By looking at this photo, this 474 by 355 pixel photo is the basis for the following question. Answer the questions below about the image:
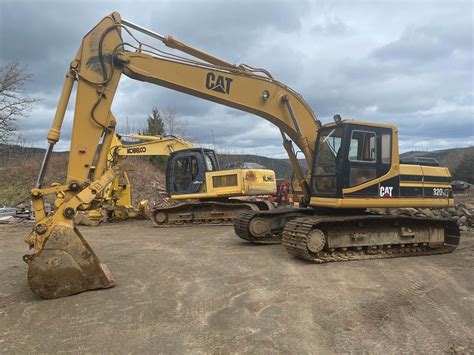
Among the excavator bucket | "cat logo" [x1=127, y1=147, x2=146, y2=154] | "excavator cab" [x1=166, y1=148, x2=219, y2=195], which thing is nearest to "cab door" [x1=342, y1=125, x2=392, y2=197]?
the excavator bucket

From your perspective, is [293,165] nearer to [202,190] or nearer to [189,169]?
[202,190]

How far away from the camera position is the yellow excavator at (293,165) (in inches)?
235

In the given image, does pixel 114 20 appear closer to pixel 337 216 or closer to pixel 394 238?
pixel 337 216

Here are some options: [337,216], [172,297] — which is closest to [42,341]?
[172,297]

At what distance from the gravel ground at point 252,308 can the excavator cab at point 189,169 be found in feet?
20.1

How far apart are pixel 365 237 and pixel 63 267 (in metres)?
5.45

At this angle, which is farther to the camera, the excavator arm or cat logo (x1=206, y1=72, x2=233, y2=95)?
cat logo (x1=206, y1=72, x2=233, y2=95)

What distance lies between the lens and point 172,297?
5.72 m

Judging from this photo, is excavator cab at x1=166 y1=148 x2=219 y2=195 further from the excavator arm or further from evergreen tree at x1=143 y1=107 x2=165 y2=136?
evergreen tree at x1=143 y1=107 x2=165 y2=136

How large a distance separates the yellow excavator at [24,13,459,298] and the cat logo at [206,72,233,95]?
0.06ft

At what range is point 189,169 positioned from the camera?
48.1ft

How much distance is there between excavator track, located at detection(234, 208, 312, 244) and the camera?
9.70 m

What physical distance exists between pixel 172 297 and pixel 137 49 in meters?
4.24

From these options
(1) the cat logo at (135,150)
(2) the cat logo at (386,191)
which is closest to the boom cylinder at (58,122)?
(2) the cat logo at (386,191)
